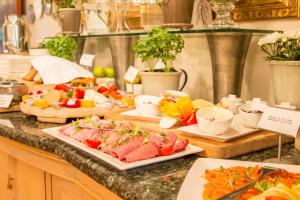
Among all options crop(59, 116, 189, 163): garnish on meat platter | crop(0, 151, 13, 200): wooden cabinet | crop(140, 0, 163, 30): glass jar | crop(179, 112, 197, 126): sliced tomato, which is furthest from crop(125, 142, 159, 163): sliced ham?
crop(140, 0, 163, 30): glass jar

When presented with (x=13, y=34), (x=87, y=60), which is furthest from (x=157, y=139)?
(x=13, y=34)

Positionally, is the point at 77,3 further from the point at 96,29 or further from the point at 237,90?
the point at 237,90

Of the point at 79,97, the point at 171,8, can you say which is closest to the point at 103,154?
the point at 79,97

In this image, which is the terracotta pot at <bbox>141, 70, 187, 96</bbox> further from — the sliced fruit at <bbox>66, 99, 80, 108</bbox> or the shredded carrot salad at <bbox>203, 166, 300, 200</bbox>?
the shredded carrot salad at <bbox>203, 166, 300, 200</bbox>

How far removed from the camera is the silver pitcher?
288 cm

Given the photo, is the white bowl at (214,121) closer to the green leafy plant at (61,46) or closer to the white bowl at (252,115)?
the white bowl at (252,115)

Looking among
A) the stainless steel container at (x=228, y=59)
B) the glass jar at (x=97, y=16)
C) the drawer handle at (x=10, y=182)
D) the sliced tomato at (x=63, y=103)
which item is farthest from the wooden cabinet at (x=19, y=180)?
the glass jar at (x=97, y=16)

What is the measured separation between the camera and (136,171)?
0.82m

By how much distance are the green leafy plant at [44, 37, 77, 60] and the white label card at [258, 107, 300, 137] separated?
1.46 meters

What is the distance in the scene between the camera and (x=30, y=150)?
3.94ft

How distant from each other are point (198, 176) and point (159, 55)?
0.75 meters

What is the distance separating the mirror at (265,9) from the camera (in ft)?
3.99

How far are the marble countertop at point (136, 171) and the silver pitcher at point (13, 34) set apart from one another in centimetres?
190

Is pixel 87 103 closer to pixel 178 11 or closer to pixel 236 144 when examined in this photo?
pixel 178 11
